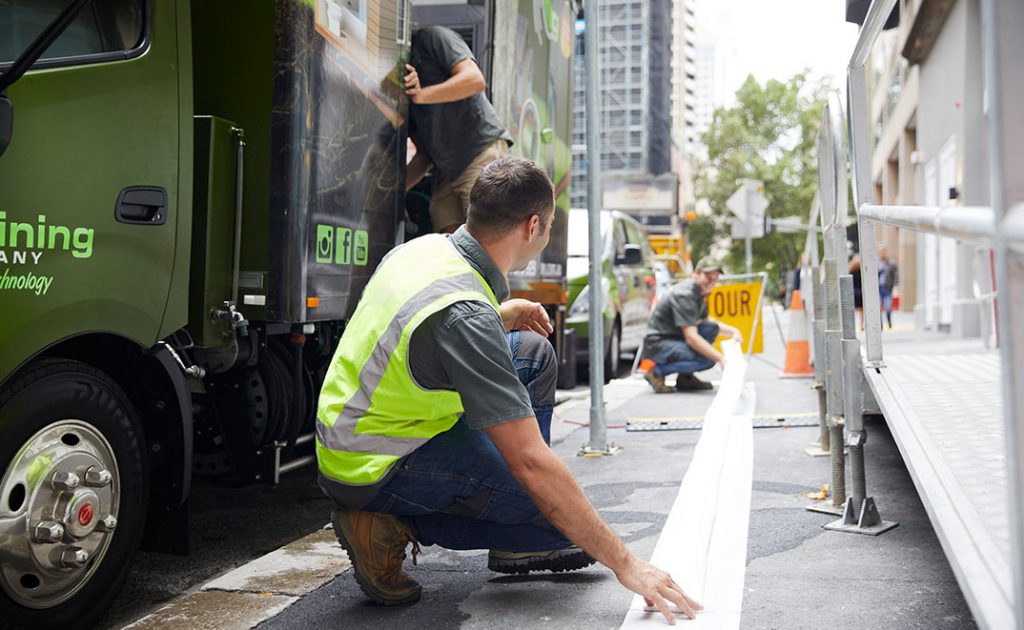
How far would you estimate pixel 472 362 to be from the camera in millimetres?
2812

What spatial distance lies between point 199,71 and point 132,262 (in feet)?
3.52

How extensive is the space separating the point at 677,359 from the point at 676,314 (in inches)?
17.0

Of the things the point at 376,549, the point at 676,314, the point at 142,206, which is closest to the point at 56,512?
the point at 376,549

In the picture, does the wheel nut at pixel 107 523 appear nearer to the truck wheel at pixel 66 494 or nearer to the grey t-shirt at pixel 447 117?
the truck wheel at pixel 66 494

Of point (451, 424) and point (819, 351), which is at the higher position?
point (819, 351)

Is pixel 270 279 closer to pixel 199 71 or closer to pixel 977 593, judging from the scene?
pixel 199 71

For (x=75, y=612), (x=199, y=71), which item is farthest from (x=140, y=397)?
(x=199, y=71)

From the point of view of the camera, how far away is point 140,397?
3588 mm

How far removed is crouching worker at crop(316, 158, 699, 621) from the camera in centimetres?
280

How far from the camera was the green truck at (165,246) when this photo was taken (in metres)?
2.95

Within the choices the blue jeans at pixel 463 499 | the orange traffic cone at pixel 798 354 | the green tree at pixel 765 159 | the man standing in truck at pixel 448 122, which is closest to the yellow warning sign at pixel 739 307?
the orange traffic cone at pixel 798 354

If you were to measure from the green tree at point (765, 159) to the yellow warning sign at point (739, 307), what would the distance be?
42.7 meters

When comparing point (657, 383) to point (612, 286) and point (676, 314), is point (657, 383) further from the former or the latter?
point (612, 286)

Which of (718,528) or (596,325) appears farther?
(596,325)
